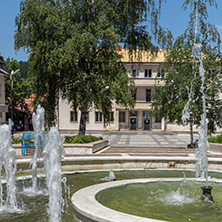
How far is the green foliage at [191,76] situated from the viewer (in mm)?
19359

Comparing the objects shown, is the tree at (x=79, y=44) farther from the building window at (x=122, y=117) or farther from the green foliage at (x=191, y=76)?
the building window at (x=122, y=117)

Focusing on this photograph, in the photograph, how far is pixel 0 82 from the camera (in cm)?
4303

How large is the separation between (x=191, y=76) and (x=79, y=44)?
268 inches

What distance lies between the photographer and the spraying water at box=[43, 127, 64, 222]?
5852 mm

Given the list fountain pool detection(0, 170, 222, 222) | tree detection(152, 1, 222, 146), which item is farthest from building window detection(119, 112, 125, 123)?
fountain pool detection(0, 170, 222, 222)

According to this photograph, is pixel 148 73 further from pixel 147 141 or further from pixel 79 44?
pixel 79 44

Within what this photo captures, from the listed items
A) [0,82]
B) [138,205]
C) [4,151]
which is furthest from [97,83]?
[0,82]

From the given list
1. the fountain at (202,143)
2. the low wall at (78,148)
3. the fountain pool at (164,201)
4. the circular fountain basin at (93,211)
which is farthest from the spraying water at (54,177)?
the low wall at (78,148)

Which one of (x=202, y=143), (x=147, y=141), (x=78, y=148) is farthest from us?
(x=147, y=141)

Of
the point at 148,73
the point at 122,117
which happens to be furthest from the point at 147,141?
the point at 148,73

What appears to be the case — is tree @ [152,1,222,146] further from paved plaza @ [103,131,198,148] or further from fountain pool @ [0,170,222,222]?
fountain pool @ [0,170,222,222]

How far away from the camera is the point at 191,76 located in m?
19.4

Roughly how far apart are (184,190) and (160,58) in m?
41.0

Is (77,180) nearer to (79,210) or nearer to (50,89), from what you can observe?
(79,210)
